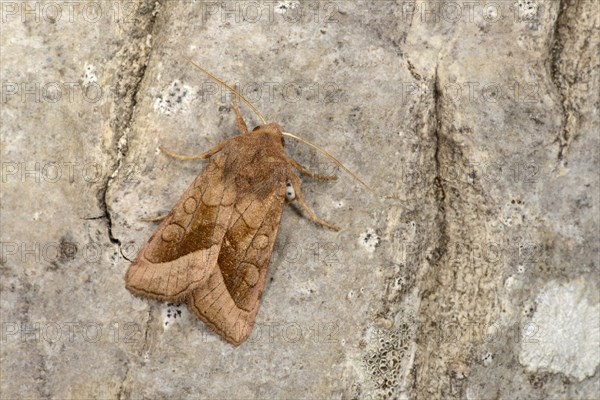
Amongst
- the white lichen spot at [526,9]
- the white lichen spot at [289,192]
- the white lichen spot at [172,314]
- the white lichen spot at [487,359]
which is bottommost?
the white lichen spot at [172,314]

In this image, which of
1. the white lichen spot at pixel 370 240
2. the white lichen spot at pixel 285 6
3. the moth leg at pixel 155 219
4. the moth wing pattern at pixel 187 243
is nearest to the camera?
the moth wing pattern at pixel 187 243

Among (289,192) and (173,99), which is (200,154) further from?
(289,192)

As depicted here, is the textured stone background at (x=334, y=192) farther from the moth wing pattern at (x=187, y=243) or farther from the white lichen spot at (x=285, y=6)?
the moth wing pattern at (x=187, y=243)

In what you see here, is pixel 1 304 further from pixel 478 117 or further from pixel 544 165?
pixel 544 165

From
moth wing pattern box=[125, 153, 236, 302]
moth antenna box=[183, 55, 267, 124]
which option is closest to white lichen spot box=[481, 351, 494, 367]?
moth wing pattern box=[125, 153, 236, 302]

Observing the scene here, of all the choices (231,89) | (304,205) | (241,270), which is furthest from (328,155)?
(241,270)

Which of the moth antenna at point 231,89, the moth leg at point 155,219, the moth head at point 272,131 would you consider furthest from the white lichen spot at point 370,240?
the moth leg at point 155,219
